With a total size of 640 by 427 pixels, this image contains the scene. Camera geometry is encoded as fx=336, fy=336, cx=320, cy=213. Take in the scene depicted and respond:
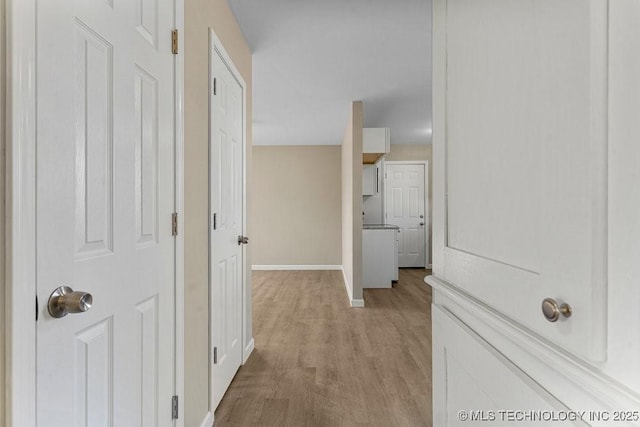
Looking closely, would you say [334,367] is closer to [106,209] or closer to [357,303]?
[357,303]

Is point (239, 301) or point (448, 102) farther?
point (239, 301)

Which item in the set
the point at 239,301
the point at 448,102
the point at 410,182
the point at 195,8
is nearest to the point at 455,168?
the point at 448,102

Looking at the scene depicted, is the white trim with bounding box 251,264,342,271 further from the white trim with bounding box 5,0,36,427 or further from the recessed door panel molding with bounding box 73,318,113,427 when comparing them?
the white trim with bounding box 5,0,36,427

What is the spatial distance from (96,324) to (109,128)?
54 cm

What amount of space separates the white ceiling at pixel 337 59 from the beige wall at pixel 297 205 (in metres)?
1.50

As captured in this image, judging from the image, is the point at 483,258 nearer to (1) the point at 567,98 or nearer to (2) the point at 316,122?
(1) the point at 567,98

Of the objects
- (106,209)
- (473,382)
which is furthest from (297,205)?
(473,382)

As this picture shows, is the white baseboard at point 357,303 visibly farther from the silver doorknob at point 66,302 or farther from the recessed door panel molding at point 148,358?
the silver doorknob at point 66,302

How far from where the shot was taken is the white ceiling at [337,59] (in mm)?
2273

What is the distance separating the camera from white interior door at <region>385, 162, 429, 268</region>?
6688mm

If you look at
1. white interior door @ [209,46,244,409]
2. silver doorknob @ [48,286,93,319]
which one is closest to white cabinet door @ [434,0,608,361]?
silver doorknob @ [48,286,93,319]

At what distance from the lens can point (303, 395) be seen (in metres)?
2.00

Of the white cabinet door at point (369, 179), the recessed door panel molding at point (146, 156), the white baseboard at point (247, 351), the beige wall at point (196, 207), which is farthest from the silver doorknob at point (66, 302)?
the white cabinet door at point (369, 179)

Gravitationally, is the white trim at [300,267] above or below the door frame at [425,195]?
below
